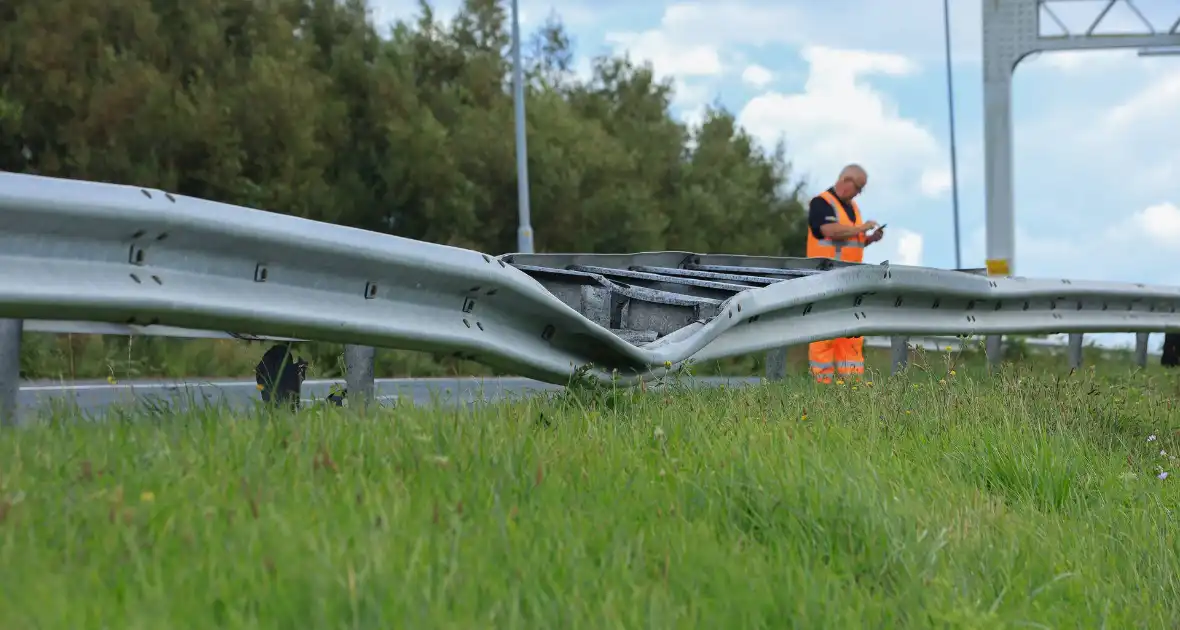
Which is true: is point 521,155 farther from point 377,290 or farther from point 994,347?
point 377,290

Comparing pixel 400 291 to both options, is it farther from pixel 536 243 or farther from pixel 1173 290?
pixel 536 243

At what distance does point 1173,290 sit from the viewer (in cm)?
1073

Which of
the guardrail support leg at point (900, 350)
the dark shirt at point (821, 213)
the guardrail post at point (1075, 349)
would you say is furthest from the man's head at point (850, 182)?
the guardrail support leg at point (900, 350)

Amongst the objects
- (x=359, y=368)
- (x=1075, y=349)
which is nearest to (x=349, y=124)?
(x=1075, y=349)

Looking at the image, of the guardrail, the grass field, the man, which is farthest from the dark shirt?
the grass field

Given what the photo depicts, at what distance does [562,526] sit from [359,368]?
2062mm

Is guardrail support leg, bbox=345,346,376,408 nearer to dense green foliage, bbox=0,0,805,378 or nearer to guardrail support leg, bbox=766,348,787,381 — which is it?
guardrail support leg, bbox=766,348,787,381

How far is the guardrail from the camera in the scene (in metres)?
3.65

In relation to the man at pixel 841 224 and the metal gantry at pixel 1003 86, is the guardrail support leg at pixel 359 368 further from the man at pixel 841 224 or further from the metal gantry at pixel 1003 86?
the metal gantry at pixel 1003 86

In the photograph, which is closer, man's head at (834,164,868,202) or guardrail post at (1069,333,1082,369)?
guardrail post at (1069,333,1082,369)

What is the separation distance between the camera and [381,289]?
4.44 metres

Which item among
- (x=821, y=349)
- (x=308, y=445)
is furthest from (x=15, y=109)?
(x=308, y=445)

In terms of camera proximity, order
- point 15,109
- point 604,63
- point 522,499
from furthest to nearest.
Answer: point 604,63 < point 15,109 < point 522,499

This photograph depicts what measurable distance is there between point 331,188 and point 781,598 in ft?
90.9
